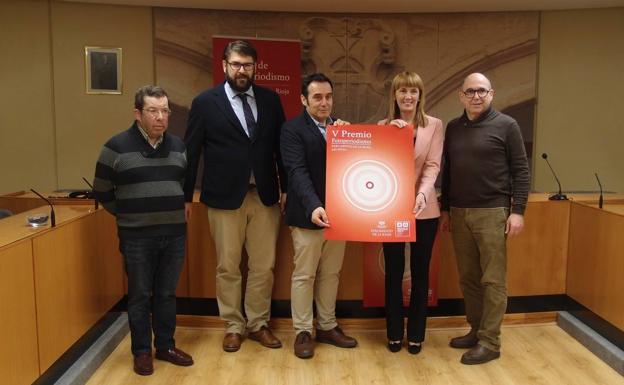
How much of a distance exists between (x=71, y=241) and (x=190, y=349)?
0.90 m

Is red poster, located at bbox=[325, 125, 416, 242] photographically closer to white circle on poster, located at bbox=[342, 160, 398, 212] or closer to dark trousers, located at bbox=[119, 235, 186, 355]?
white circle on poster, located at bbox=[342, 160, 398, 212]

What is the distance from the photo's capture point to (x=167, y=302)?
256 cm

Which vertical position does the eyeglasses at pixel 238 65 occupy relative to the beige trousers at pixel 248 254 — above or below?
above

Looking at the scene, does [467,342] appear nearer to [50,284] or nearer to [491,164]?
[491,164]

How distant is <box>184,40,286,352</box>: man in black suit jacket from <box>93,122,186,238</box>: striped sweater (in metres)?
0.24

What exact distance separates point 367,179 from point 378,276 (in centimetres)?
83

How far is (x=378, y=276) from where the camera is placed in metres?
3.06

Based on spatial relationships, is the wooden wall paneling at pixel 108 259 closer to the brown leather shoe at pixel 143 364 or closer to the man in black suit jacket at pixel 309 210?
the brown leather shoe at pixel 143 364

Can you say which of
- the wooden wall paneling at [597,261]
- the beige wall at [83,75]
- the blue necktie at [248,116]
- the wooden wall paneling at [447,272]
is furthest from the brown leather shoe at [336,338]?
the beige wall at [83,75]

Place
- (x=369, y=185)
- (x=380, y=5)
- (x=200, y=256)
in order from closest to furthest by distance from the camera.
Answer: (x=369, y=185), (x=200, y=256), (x=380, y=5)

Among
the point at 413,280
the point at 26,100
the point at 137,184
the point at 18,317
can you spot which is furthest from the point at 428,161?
the point at 26,100

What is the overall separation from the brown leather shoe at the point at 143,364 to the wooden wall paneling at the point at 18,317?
0.53m

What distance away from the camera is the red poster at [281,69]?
4918 mm

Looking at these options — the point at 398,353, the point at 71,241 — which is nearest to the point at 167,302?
the point at 71,241
